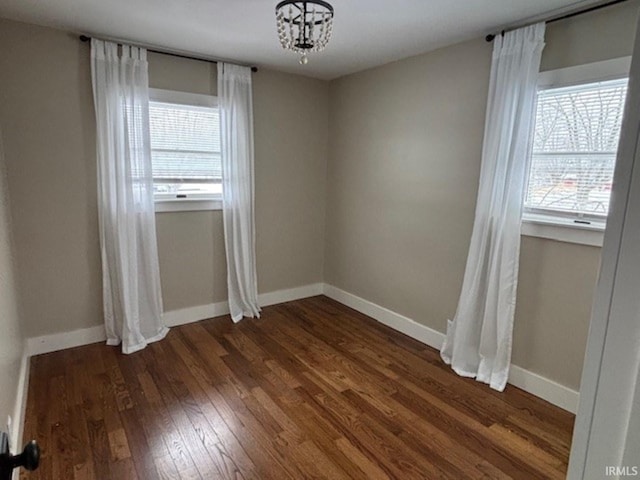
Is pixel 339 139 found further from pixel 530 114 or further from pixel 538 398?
pixel 538 398

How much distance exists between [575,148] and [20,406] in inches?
138

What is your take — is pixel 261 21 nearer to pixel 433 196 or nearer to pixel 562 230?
pixel 433 196

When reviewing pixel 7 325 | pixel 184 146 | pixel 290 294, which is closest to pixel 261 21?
pixel 184 146

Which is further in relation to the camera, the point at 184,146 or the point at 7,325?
the point at 184,146

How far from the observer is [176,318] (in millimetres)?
3449

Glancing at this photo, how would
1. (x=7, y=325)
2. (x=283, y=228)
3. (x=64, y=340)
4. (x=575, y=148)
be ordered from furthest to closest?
(x=283, y=228) < (x=64, y=340) < (x=575, y=148) < (x=7, y=325)

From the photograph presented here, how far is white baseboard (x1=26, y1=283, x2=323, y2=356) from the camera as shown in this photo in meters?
2.86

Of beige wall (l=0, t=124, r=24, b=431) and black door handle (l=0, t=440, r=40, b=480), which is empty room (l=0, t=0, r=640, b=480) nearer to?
beige wall (l=0, t=124, r=24, b=431)

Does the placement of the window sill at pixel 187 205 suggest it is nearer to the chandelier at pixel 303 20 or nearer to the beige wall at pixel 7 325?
the beige wall at pixel 7 325

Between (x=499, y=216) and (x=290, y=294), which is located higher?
(x=499, y=216)

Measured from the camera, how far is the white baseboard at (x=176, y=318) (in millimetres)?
2859

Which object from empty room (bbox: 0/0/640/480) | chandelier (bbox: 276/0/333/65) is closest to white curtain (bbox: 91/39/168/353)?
empty room (bbox: 0/0/640/480)

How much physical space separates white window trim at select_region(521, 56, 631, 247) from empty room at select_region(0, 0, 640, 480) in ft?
0.04

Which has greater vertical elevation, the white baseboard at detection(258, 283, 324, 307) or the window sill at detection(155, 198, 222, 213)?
the window sill at detection(155, 198, 222, 213)
